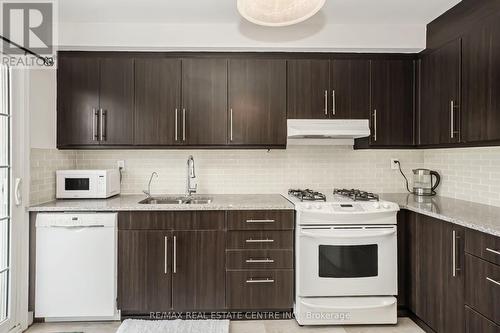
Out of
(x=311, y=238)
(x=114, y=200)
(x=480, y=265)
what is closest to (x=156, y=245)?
(x=114, y=200)

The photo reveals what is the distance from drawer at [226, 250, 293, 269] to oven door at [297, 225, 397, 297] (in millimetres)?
170

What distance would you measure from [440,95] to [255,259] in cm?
202

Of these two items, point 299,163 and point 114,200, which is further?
point 299,163

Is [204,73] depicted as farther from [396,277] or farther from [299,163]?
[396,277]

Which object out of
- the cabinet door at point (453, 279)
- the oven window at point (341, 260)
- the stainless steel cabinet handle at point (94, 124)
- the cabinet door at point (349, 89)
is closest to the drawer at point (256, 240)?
the oven window at point (341, 260)

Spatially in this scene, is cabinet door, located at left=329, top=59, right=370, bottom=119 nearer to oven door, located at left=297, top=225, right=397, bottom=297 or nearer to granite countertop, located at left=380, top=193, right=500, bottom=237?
granite countertop, located at left=380, top=193, right=500, bottom=237

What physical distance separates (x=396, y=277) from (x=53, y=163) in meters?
3.05

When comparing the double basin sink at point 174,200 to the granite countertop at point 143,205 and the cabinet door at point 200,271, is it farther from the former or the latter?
the cabinet door at point 200,271

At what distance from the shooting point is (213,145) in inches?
124

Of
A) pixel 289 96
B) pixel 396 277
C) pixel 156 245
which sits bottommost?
pixel 396 277

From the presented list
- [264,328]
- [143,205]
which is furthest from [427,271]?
[143,205]

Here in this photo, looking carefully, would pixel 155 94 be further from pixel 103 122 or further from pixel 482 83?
pixel 482 83

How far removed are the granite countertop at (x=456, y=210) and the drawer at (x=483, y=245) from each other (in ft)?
0.13

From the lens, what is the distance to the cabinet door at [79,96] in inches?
122
